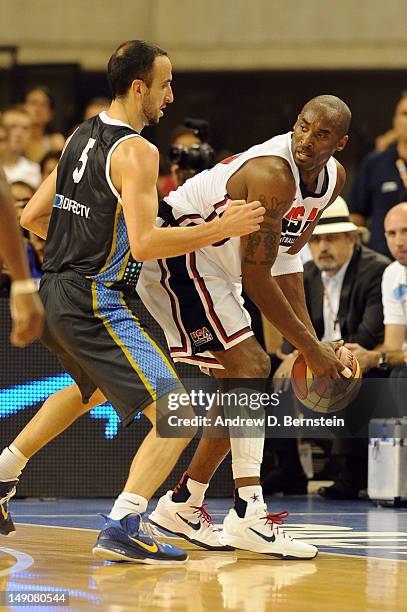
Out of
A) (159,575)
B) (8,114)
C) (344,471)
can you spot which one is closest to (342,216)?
(344,471)

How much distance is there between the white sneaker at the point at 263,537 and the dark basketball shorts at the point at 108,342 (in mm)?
788

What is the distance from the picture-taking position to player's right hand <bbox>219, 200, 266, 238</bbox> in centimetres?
498

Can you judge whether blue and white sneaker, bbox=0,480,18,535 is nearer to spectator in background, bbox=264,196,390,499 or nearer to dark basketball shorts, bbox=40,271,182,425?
dark basketball shorts, bbox=40,271,182,425

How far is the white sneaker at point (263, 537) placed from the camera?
5.38 meters

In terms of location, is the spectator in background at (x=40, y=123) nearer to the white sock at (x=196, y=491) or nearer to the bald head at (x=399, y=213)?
the bald head at (x=399, y=213)

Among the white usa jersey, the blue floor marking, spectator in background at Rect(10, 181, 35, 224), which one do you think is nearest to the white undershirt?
the blue floor marking

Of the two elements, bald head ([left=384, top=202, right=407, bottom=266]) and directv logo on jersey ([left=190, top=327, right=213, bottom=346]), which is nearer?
directv logo on jersey ([left=190, top=327, right=213, bottom=346])

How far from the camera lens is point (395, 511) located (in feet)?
24.3

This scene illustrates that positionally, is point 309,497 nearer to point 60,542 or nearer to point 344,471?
point 344,471

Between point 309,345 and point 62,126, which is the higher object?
point 62,126

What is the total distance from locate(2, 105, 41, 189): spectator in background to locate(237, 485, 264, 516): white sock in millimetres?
5076

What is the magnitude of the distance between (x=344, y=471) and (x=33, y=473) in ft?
6.55

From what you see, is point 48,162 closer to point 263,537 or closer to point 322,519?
point 322,519

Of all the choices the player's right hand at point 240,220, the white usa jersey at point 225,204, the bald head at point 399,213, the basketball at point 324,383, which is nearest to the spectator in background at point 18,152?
the bald head at point 399,213
